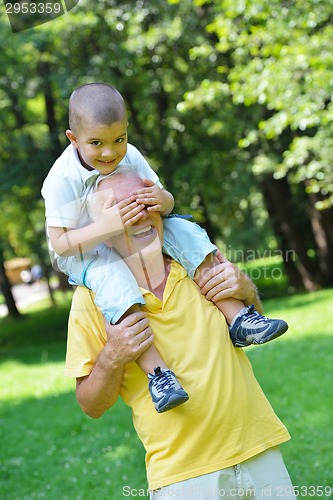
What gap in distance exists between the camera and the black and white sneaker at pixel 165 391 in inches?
75.5

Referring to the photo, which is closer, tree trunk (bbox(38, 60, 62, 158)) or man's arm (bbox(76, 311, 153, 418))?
man's arm (bbox(76, 311, 153, 418))

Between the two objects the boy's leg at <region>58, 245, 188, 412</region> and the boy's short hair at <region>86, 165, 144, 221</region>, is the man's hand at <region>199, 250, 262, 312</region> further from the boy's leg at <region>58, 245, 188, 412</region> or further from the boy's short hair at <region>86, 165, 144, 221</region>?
the boy's short hair at <region>86, 165, 144, 221</region>

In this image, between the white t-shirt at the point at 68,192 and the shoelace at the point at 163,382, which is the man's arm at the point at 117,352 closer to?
the shoelace at the point at 163,382

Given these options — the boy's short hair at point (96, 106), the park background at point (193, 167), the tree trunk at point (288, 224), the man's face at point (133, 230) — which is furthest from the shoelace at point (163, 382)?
the tree trunk at point (288, 224)

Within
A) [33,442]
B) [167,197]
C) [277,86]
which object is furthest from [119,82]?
[167,197]

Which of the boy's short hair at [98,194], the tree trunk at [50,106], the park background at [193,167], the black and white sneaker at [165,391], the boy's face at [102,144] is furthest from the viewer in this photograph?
the tree trunk at [50,106]

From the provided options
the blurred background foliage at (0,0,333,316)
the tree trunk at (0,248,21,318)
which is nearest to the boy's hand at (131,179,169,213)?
the blurred background foliage at (0,0,333,316)

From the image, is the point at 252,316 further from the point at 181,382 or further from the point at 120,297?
the point at 120,297

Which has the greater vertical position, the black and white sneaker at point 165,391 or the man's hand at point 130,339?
the man's hand at point 130,339

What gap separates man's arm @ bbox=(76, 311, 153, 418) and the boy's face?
0.47 meters

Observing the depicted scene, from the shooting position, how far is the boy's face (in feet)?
6.63

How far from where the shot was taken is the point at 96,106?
2010 mm

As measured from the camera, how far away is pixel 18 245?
21.5 m

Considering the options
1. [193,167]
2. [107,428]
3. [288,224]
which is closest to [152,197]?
[107,428]
